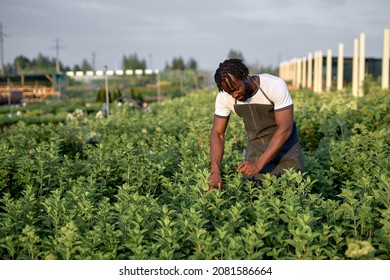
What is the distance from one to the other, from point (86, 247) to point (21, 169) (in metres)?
1.85

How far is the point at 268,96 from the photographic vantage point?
350 cm

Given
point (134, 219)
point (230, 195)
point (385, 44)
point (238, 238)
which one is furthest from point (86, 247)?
point (385, 44)

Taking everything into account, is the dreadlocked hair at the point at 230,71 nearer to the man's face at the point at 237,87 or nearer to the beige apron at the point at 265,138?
the man's face at the point at 237,87

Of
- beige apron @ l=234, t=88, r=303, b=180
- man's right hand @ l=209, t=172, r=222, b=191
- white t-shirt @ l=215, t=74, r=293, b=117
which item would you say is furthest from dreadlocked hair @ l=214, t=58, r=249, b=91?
man's right hand @ l=209, t=172, r=222, b=191

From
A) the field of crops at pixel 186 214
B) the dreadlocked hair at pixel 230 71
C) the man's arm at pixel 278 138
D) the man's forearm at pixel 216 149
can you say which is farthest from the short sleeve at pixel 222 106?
the field of crops at pixel 186 214

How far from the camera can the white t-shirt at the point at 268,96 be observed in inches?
135

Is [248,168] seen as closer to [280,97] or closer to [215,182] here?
[215,182]

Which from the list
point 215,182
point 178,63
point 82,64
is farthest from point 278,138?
point 82,64

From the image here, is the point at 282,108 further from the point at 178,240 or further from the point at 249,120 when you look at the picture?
the point at 178,240

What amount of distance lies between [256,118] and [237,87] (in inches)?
17.5

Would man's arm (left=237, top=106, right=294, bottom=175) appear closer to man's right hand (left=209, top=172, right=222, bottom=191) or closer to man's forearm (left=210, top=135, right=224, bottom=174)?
man's right hand (left=209, top=172, right=222, bottom=191)

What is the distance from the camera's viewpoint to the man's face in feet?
10.8
